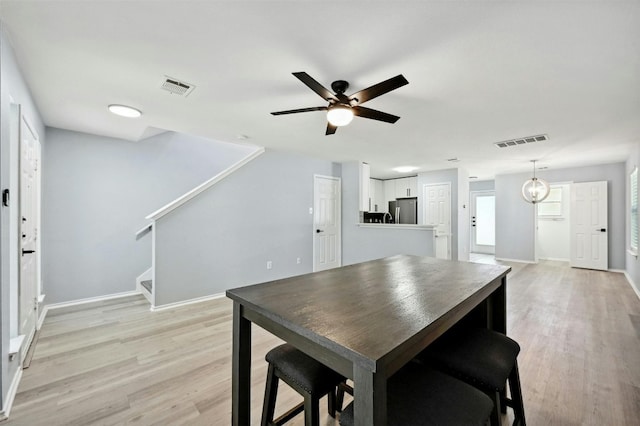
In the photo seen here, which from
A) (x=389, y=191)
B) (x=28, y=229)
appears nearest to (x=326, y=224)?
(x=389, y=191)

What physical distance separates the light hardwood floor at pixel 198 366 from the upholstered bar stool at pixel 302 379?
1.69 ft

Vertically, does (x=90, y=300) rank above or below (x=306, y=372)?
below

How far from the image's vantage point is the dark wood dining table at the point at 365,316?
77 centimetres

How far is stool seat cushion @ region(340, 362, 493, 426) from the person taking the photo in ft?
2.98

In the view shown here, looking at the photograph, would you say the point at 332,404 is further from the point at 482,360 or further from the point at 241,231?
the point at 241,231

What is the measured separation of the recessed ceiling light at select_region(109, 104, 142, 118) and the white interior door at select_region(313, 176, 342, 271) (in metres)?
3.21

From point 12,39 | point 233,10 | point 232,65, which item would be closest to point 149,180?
point 12,39

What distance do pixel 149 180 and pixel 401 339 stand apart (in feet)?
15.6

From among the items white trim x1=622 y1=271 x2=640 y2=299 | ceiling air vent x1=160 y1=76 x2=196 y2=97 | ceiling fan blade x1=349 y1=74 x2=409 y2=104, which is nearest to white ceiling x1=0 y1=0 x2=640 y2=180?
ceiling air vent x1=160 y1=76 x2=196 y2=97

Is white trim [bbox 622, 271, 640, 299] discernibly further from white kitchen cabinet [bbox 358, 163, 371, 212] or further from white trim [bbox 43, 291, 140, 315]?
white trim [bbox 43, 291, 140, 315]

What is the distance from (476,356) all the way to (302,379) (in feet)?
2.78

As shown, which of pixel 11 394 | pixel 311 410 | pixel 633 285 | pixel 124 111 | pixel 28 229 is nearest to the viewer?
pixel 311 410

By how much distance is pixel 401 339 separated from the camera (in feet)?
2.75

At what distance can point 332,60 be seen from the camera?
6.44 ft
